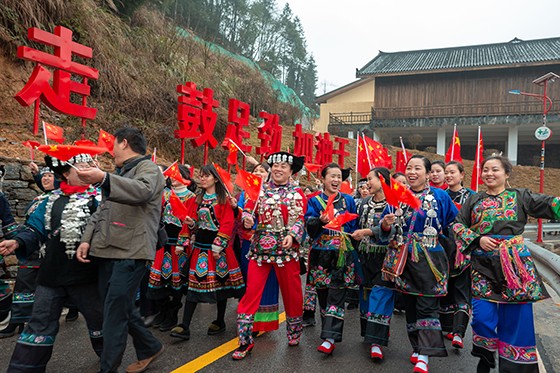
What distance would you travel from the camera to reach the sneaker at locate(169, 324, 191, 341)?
12.8 feet

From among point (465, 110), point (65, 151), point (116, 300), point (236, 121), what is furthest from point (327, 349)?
point (465, 110)

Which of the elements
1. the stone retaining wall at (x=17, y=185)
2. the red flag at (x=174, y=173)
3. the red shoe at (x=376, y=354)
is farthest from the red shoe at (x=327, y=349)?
the stone retaining wall at (x=17, y=185)

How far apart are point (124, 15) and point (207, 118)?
280 inches

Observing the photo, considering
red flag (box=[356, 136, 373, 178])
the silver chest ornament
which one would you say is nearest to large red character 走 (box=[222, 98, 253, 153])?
red flag (box=[356, 136, 373, 178])

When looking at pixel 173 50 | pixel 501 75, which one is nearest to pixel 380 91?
pixel 501 75

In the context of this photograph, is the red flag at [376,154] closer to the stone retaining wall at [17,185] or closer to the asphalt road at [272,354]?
the asphalt road at [272,354]

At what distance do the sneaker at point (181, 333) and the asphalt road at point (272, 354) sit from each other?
0.05 m

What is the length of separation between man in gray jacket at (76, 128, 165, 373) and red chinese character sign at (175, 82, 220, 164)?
5377 millimetres

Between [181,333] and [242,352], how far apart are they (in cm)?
70

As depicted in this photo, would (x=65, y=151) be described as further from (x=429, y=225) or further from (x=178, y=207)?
(x=429, y=225)

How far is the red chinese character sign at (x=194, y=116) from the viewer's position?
8.51m

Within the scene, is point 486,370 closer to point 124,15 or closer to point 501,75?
point 124,15

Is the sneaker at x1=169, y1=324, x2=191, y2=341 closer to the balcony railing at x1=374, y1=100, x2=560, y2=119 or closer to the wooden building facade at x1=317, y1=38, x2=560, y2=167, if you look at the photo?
the wooden building facade at x1=317, y1=38, x2=560, y2=167

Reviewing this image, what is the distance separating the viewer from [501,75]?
24172 mm
